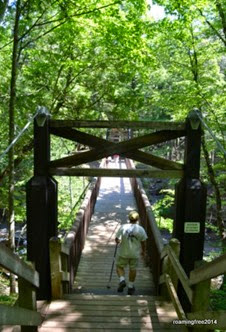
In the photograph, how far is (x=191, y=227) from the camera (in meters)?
4.78

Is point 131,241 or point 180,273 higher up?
point 180,273

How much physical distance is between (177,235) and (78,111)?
264 inches

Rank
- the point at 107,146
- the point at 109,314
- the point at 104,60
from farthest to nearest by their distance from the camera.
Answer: the point at 104,60
the point at 107,146
the point at 109,314

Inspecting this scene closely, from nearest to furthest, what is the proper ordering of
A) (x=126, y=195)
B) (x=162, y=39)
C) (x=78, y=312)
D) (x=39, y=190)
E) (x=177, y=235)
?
1. (x=78, y=312)
2. (x=39, y=190)
3. (x=177, y=235)
4. (x=162, y=39)
5. (x=126, y=195)

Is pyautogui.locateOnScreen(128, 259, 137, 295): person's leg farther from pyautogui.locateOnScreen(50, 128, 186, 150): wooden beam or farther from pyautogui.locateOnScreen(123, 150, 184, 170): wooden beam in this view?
pyautogui.locateOnScreen(50, 128, 186, 150): wooden beam

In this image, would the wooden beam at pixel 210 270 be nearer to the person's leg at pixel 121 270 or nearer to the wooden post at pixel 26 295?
the wooden post at pixel 26 295

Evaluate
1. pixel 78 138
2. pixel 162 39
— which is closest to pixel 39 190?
pixel 78 138

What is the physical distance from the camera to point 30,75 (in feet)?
30.3

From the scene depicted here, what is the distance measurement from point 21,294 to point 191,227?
2.63 metres

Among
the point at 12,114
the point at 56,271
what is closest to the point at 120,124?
the point at 56,271

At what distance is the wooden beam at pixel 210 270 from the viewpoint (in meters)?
2.22

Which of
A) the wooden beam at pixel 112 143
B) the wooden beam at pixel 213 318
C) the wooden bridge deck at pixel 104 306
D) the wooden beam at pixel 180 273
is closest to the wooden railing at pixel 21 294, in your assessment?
the wooden bridge deck at pixel 104 306

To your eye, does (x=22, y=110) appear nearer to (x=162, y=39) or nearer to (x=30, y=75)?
(x=30, y=75)

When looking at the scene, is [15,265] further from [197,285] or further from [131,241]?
[131,241]
